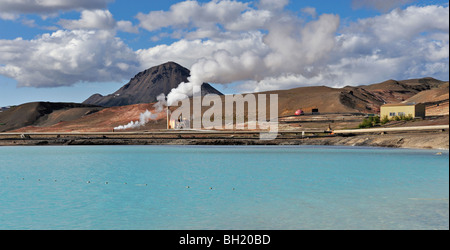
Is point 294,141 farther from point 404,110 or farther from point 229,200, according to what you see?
point 229,200

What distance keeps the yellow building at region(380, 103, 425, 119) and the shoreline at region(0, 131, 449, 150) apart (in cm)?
2184

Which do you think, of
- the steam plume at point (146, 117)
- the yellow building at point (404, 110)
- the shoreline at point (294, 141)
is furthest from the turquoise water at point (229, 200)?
the steam plume at point (146, 117)

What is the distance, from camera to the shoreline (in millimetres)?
67500

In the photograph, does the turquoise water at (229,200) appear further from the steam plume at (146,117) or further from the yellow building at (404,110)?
the steam plume at (146,117)

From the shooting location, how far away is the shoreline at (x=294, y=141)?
67.5 meters

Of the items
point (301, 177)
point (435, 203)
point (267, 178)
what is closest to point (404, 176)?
point (301, 177)

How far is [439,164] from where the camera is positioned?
1576 inches

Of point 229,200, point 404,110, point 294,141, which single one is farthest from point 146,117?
point 229,200

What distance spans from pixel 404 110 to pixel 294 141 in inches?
1215

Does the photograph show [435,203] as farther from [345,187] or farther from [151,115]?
[151,115]

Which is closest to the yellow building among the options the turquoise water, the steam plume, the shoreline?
the shoreline

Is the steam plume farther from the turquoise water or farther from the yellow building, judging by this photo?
the turquoise water

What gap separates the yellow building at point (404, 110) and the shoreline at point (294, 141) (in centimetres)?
2184
